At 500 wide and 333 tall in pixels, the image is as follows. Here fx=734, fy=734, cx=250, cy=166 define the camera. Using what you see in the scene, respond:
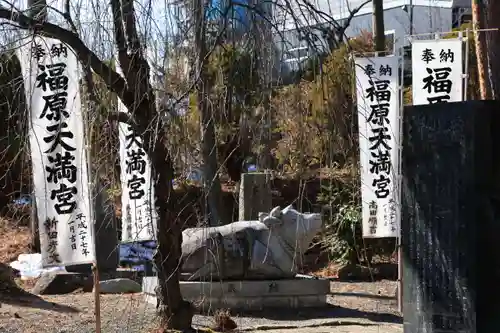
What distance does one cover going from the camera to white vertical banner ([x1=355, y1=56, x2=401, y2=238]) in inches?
377

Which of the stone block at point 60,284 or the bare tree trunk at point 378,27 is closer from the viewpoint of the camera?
the stone block at point 60,284

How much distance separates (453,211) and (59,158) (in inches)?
141

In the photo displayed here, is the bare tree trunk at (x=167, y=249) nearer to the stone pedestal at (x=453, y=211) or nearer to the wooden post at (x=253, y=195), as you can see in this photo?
the stone pedestal at (x=453, y=211)

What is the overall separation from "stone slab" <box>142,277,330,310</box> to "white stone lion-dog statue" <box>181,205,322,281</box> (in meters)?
0.14

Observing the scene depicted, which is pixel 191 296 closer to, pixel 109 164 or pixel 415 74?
pixel 109 164

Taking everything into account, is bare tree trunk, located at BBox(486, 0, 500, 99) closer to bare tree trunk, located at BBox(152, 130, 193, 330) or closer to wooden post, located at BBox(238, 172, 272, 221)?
wooden post, located at BBox(238, 172, 272, 221)

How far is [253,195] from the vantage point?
13.6 meters

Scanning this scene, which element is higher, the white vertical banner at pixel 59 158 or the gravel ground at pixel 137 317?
the white vertical banner at pixel 59 158

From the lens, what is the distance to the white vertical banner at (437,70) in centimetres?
938

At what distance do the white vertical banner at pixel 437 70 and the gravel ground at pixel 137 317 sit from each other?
2.87 m

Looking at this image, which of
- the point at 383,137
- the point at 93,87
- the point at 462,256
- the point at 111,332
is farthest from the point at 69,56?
the point at 383,137

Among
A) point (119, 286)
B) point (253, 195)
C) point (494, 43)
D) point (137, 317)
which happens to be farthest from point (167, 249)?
point (253, 195)

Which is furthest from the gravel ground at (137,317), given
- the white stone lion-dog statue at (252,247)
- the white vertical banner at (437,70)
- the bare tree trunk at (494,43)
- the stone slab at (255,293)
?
the bare tree trunk at (494,43)

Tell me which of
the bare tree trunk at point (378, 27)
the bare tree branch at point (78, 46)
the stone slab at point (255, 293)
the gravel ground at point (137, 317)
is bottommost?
the gravel ground at point (137, 317)
